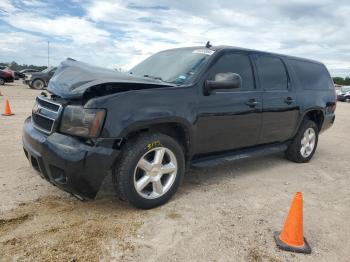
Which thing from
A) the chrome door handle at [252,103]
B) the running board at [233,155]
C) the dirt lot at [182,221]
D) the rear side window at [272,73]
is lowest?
the dirt lot at [182,221]

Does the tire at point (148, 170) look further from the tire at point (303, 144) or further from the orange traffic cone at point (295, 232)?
the tire at point (303, 144)

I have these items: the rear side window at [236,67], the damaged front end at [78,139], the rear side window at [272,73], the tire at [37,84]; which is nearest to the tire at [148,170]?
the damaged front end at [78,139]

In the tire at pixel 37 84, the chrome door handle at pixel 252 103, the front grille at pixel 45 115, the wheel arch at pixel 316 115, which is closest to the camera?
the front grille at pixel 45 115

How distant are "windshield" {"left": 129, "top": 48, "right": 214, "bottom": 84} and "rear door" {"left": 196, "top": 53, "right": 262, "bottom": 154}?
0.20m

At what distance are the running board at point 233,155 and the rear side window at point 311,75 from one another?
1228mm

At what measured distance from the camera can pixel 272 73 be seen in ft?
17.1

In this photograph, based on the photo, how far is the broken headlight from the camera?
318 centimetres

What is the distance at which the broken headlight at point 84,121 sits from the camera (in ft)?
10.4

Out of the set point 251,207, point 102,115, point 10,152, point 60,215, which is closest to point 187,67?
point 102,115

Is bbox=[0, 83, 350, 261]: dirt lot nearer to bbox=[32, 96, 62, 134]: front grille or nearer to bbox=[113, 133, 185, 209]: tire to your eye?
bbox=[113, 133, 185, 209]: tire

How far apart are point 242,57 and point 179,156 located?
1.78m

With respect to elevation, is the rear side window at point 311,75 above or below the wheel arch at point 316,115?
above

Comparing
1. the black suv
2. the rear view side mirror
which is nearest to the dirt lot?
the black suv

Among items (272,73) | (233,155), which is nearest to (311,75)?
(272,73)
